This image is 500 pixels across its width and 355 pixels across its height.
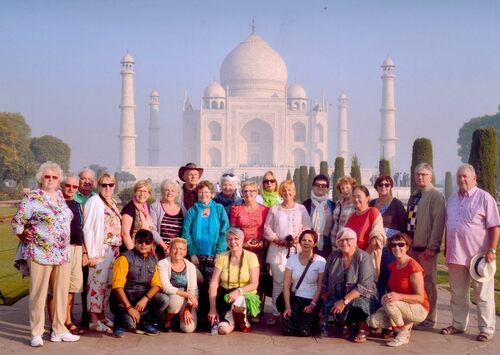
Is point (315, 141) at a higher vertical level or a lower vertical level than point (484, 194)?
higher

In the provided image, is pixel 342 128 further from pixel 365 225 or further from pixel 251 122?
pixel 365 225

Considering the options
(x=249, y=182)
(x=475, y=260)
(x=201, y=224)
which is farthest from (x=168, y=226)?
(x=475, y=260)

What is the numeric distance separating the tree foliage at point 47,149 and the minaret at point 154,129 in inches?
314

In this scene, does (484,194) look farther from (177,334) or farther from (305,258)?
(177,334)

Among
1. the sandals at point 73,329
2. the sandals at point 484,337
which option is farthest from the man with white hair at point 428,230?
the sandals at point 73,329

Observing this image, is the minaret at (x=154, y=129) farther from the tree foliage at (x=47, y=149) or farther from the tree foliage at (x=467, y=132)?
the tree foliage at (x=467, y=132)

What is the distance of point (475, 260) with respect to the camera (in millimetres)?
4164

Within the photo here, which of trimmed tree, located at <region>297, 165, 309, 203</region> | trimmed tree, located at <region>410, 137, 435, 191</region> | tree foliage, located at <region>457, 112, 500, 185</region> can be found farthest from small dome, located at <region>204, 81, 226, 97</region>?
trimmed tree, located at <region>410, 137, 435, 191</region>

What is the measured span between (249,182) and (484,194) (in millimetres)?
1562

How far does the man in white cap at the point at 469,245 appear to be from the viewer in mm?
4145

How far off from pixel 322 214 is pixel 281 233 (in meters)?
0.41

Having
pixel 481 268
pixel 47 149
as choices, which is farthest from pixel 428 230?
pixel 47 149

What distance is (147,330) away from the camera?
412 centimetres

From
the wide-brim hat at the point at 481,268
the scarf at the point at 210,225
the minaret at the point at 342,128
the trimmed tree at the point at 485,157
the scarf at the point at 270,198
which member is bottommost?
the wide-brim hat at the point at 481,268
